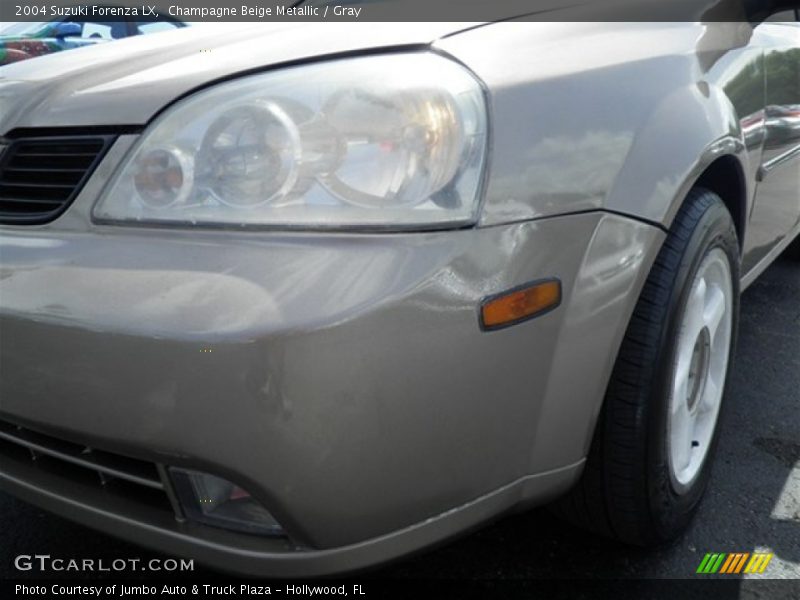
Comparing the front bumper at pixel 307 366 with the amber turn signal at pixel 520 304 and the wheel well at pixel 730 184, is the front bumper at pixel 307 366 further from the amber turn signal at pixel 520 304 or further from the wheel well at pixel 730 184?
the wheel well at pixel 730 184

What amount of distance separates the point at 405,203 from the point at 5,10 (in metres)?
3.52

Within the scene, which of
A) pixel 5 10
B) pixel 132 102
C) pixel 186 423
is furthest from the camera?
pixel 5 10

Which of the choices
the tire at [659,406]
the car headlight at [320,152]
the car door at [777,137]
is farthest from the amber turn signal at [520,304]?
the car door at [777,137]

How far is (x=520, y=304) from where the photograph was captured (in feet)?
3.92

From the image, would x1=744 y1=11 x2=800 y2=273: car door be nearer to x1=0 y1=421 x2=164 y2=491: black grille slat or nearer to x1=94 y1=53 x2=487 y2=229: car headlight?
x1=94 y1=53 x2=487 y2=229: car headlight

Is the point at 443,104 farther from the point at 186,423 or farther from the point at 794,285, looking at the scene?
the point at 794,285

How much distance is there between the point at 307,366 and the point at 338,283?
0.41ft

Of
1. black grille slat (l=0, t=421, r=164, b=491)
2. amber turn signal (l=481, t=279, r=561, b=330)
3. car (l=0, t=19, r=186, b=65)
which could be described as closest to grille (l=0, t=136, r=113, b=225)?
black grille slat (l=0, t=421, r=164, b=491)

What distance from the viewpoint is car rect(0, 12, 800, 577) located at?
1099mm

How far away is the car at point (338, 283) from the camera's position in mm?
1099

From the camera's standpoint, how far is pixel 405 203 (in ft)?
3.81

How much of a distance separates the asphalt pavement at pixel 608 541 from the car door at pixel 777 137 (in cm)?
61

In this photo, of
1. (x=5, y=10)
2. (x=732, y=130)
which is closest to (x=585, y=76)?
(x=732, y=130)

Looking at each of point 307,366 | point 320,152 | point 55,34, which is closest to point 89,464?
point 307,366
